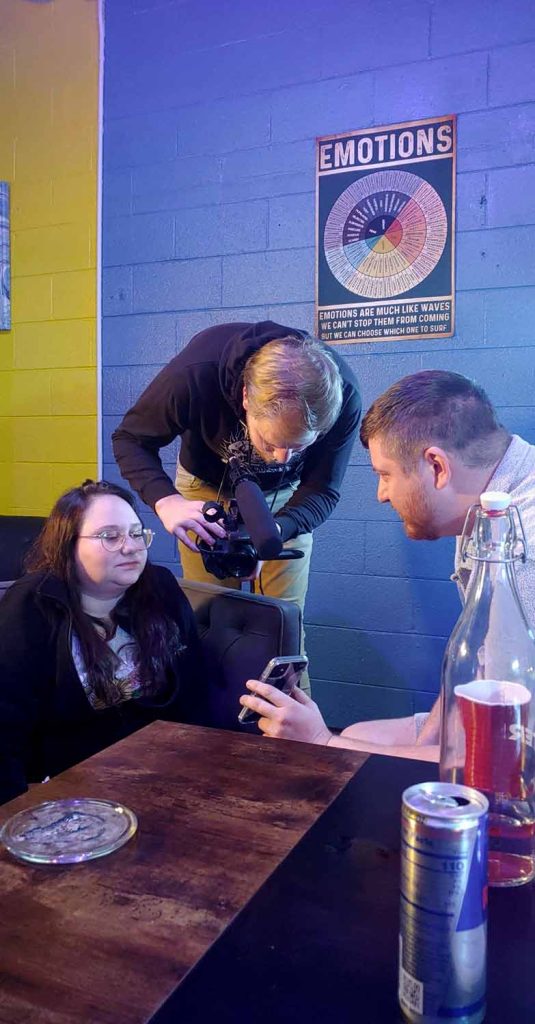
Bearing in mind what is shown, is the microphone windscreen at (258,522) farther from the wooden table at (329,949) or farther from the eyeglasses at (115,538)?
the wooden table at (329,949)

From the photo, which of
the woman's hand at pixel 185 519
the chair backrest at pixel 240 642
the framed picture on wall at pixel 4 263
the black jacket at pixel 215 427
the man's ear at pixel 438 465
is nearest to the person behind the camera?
the man's ear at pixel 438 465

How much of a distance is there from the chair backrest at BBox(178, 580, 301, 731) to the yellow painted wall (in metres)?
1.54

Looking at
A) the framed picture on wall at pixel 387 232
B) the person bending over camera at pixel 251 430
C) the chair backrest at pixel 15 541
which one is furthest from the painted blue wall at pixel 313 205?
the chair backrest at pixel 15 541

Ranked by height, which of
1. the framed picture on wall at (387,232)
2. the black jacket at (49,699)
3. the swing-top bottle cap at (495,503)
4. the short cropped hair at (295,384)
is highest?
the framed picture on wall at (387,232)

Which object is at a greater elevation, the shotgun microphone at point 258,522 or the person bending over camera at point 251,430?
the person bending over camera at point 251,430

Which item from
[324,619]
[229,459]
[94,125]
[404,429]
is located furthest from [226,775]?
[94,125]

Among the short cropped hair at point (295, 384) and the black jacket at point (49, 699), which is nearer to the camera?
the black jacket at point (49, 699)

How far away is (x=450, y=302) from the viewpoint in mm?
2623

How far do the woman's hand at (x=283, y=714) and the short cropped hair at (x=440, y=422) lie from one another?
1.55 ft

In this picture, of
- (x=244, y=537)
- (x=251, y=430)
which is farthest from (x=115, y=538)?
(x=251, y=430)

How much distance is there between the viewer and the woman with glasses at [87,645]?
65.3 inches

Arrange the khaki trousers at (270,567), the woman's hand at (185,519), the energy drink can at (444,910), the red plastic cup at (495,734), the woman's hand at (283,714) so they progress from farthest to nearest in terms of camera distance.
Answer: the khaki trousers at (270,567) → the woman's hand at (185,519) → the woman's hand at (283,714) → the red plastic cup at (495,734) → the energy drink can at (444,910)

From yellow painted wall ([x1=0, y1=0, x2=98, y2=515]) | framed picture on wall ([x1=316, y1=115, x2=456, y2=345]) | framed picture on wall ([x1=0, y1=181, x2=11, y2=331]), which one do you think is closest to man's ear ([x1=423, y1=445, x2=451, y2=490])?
framed picture on wall ([x1=316, y1=115, x2=456, y2=345])

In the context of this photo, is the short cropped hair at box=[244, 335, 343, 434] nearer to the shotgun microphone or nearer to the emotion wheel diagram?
the shotgun microphone
